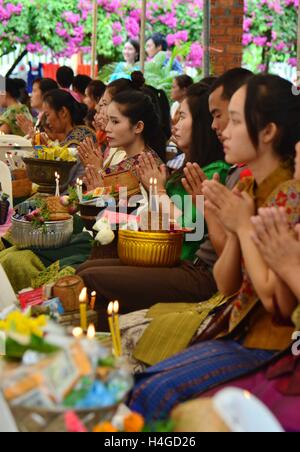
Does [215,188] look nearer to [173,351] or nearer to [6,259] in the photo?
[173,351]

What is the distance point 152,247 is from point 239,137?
35.9 inches

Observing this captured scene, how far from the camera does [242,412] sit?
57.9 inches

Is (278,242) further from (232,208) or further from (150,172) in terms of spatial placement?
(150,172)

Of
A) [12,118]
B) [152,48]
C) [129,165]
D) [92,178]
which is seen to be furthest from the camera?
[152,48]

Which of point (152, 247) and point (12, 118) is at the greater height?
point (12, 118)

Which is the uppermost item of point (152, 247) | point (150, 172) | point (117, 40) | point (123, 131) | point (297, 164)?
point (117, 40)

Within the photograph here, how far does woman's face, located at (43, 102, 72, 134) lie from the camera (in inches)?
235

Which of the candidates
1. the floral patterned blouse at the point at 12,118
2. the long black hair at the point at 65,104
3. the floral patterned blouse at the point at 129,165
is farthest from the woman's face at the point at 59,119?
the floral patterned blouse at the point at 12,118

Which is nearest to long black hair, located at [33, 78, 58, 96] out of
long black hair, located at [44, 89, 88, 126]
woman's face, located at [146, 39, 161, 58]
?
long black hair, located at [44, 89, 88, 126]

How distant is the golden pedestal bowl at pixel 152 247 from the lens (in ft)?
11.0

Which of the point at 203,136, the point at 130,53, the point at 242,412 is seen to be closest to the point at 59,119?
the point at 203,136

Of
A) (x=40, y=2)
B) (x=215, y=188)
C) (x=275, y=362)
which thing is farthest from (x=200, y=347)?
(x=40, y=2)

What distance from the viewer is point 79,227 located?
4805mm
